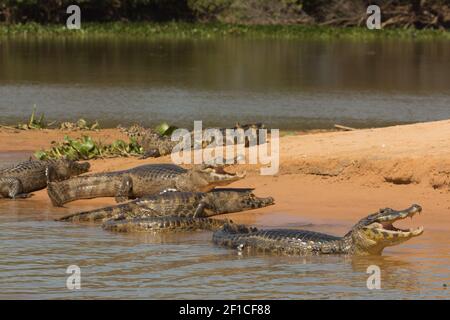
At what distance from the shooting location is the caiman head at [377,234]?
9164 millimetres

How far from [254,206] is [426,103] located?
507 inches

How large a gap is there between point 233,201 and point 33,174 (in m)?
2.76

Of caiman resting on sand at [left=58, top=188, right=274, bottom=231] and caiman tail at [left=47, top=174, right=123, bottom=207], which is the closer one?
caiman resting on sand at [left=58, top=188, right=274, bottom=231]

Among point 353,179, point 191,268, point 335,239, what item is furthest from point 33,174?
point 335,239

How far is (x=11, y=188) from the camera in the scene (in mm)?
12852

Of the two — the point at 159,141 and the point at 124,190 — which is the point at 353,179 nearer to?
the point at 124,190

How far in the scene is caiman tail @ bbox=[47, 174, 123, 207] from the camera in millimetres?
12414

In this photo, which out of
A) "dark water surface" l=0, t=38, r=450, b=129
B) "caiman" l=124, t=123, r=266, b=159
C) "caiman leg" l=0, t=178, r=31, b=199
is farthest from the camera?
"dark water surface" l=0, t=38, r=450, b=129

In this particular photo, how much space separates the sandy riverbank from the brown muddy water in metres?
0.54

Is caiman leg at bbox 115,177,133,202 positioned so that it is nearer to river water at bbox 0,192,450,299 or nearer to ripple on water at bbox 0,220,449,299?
river water at bbox 0,192,450,299

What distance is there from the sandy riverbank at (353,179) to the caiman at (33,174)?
0.18 metres

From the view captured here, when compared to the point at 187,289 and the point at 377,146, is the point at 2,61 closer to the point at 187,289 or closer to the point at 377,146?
the point at 377,146

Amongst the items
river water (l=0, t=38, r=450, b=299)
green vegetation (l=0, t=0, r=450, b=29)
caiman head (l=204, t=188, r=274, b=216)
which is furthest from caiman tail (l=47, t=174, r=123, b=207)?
green vegetation (l=0, t=0, r=450, b=29)
